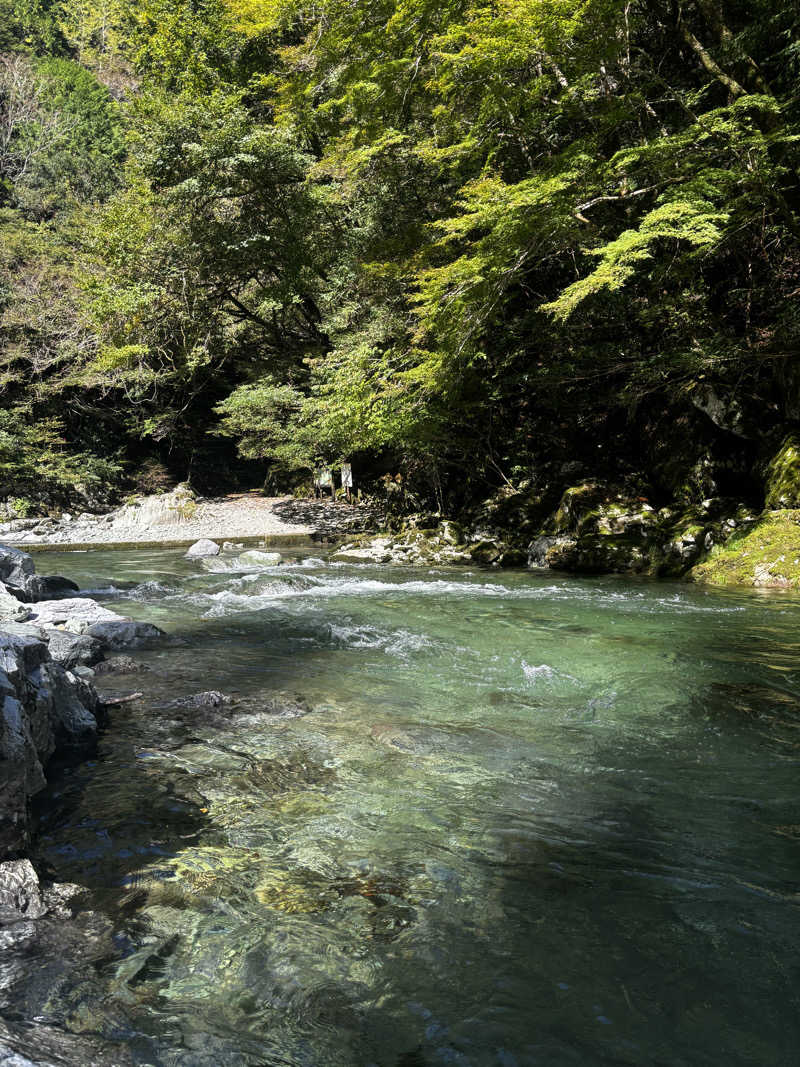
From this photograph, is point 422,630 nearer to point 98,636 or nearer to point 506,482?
point 98,636

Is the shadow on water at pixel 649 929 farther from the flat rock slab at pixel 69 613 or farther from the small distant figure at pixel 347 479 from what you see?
the small distant figure at pixel 347 479

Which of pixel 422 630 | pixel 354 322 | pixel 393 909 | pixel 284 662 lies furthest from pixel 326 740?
pixel 354 322

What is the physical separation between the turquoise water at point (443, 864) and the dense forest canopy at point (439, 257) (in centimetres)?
574

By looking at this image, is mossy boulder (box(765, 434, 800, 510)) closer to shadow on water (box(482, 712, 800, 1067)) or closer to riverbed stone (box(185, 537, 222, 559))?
shadow on water (box(482, 712, 800, 1067))

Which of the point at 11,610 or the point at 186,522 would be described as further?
the point at 186,522

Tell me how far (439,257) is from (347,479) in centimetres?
745

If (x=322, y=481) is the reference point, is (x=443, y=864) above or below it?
below

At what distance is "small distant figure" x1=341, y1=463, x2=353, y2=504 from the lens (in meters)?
18.6

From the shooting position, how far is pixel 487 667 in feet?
16.4

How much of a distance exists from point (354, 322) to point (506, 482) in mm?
5558

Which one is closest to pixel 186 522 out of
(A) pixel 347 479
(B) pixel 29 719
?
(A) pixel 347 479

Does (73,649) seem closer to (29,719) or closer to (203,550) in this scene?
(29,719)

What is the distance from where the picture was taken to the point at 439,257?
1315 cm

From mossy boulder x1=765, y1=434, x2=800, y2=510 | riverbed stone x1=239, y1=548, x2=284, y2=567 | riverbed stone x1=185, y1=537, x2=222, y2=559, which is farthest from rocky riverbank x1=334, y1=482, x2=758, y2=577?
riverbed stone x1=185, y1=537, x2=222, y2=559
